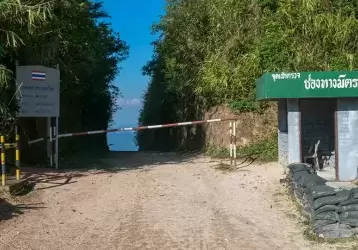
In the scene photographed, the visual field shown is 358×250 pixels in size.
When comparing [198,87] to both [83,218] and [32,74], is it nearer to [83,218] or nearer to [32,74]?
[32,74]

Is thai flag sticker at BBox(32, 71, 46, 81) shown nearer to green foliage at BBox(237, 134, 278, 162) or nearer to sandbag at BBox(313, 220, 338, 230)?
green foliage at BBox(237, 134, 278, 162)

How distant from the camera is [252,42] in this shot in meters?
18.6

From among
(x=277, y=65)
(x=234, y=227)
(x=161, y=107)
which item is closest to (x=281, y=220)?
(x=234, y=227)

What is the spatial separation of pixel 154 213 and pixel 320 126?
6.60 m

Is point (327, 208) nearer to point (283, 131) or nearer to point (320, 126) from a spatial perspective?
point (283, 131)

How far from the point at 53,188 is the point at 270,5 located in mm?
11636

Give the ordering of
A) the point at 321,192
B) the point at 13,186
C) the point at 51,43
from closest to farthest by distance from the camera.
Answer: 1. the point at 321,192
2. the point at 13,186
3. the point at 51,43

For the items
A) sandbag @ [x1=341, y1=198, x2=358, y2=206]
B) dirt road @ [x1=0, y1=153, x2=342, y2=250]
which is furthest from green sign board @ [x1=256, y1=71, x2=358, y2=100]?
sandbag @ [x1=341, y1=198, x2=358, y2=206]

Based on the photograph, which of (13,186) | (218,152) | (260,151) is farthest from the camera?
(218,152)

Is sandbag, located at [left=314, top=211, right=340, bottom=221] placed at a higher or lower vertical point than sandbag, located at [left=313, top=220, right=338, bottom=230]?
higher

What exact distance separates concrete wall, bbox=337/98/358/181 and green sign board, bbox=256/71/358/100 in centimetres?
40

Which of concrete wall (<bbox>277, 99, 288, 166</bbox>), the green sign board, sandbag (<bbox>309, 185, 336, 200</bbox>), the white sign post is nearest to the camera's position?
sandbag (<bbox>309, 185, 336, 200</bbox>)

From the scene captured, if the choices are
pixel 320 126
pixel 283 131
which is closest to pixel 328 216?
pixel 283 131

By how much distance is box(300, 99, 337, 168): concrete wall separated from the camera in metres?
13.5
